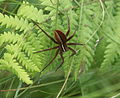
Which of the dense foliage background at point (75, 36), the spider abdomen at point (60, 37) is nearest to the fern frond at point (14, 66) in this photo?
the dense foliage background at point (75, 36)

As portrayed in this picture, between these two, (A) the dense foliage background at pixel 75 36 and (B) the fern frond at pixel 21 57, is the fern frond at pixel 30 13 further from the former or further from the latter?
(B) the fern frond at pixel 21 57

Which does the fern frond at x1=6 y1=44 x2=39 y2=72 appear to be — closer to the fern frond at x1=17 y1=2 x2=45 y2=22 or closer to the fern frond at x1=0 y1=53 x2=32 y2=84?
the fern frond at x1=0 y1=53 x2=32 y2=84

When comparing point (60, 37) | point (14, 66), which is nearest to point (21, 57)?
point (14, 66)

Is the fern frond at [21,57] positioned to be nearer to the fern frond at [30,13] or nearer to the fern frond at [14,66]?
the fern frond at [14,66]

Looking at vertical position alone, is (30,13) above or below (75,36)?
above

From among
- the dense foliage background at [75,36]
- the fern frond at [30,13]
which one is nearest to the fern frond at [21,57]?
the dense foliage background at [75,36]

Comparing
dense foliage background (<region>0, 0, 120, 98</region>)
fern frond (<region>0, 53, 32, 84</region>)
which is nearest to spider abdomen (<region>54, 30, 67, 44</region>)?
dense foliage background (<region>0, 0, 120, 98</region>)

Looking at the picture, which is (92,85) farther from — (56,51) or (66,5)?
(66,5)

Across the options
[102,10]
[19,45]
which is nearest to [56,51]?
[19,45]

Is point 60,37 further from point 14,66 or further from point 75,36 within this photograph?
point 14,66

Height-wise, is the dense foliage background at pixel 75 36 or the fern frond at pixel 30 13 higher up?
the fern frond at pixel 30 13

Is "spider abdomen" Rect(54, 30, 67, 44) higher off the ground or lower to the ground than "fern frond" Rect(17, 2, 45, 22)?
lower
